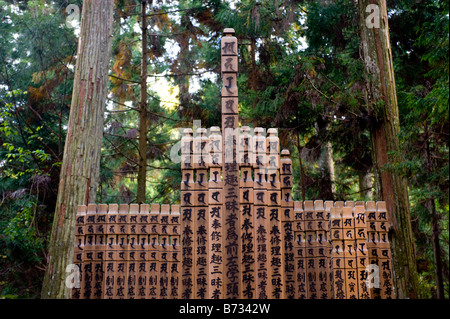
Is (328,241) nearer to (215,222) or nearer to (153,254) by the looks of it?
(215,222)

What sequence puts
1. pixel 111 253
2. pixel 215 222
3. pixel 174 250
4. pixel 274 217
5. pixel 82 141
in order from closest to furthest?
pixel 215 222 < pixel 274 217 < pixel 111 253 < pixel 174 250 < pixel 82 141

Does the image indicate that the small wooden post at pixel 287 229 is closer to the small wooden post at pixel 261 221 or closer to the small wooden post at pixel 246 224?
the small wooden post at pixel 261 221

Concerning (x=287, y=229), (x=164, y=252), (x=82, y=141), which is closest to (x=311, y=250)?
(x=287, y=229)

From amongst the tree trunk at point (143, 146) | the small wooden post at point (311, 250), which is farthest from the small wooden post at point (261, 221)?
the tree trunk at point (143, 146)

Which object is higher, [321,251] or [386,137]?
[386,137]

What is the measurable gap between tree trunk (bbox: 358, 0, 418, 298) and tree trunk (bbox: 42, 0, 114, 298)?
460cm

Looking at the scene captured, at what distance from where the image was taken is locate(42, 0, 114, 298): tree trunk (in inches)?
241

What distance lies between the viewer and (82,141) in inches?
262

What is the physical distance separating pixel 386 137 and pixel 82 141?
5099 millimetres

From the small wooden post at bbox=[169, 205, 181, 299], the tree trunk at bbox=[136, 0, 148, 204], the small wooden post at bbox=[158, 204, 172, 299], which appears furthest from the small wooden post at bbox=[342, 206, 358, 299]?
the tree trunk at bbox=[136, 0, 148, 204]

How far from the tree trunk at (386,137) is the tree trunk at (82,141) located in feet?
15.1
